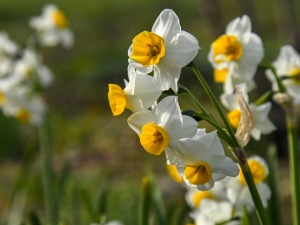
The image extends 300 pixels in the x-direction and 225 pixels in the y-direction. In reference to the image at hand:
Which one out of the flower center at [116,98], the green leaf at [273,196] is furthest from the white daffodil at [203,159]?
the green leaf at [273,196]

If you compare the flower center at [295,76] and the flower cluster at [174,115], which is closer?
the flower cluster at [174,115]

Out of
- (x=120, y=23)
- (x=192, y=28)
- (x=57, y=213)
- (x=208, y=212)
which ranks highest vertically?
(x=120, y=23)

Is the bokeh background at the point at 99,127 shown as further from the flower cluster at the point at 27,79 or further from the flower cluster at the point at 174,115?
the flower cluster at the point at 174,115

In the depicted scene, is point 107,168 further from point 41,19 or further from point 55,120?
point 41,19

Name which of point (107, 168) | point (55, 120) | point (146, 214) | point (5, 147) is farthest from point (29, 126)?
point (146, 214)

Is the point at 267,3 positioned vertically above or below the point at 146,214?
above

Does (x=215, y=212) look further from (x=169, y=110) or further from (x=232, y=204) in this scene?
(x=169, y=110)

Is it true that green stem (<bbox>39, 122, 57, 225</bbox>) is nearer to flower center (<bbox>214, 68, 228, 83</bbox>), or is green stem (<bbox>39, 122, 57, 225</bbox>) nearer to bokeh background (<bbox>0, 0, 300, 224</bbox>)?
bokeh background (<bbox>0, 0, 300, 224</bbox>)

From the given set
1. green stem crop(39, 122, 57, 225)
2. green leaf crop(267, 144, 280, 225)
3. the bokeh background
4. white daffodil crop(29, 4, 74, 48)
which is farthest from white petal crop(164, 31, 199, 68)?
white daffodil crop(29, 4, 74, 48)

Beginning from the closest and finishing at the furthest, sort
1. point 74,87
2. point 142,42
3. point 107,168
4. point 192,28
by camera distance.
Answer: point 142,42
point 107,168
point 74,87
point 192,28
